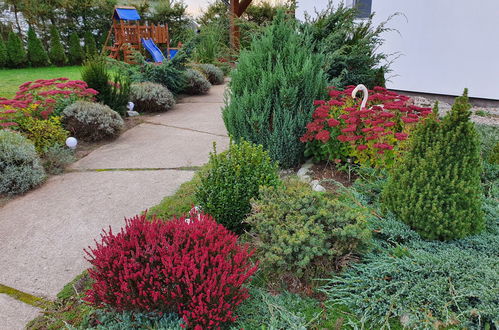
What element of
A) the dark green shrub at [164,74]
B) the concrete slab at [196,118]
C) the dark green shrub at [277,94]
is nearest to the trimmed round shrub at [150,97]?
the concrete slab at [196,118]

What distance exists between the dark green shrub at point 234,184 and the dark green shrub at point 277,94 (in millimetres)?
1069

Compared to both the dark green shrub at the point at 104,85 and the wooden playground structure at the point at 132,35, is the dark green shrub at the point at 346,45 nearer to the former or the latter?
the dark green shrub at the point at 104,85

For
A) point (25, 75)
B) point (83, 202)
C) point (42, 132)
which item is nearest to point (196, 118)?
point (42, 132)

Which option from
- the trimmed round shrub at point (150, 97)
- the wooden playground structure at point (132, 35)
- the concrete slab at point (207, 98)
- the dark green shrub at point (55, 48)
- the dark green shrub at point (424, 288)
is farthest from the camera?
the dark green shrub at point (55, 48)

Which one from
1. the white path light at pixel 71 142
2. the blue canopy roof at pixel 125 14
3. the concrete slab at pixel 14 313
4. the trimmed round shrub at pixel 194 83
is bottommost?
the concrete slab at pixel 14 313

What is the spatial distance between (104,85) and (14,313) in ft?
16.0

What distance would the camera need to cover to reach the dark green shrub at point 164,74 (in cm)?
809

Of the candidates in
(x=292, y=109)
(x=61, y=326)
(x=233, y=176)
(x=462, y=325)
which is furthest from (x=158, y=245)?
(x=292, y=109)

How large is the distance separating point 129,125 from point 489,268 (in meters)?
5.81

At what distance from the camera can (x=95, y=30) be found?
17516mm

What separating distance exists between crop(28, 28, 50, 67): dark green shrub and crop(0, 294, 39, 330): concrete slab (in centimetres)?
1475

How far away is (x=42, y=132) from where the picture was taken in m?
4.80

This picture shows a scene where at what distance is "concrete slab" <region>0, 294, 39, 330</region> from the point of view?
215 cm

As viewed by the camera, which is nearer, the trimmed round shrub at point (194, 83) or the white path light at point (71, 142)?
the white path light at point (71, 142)
